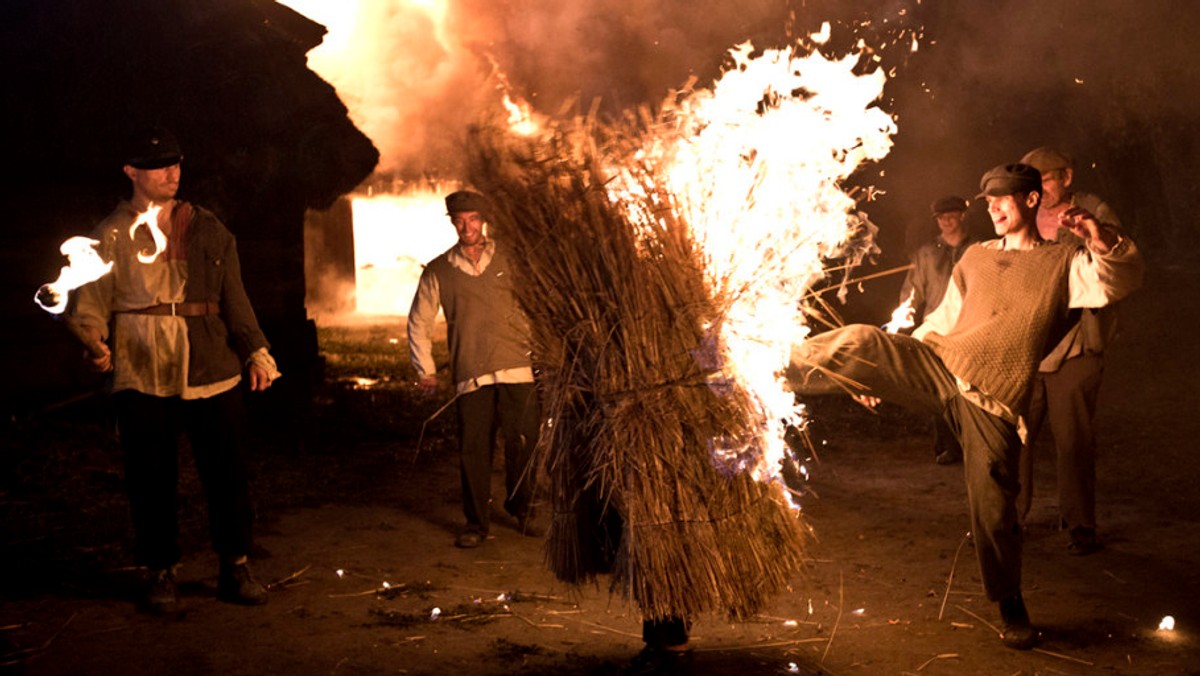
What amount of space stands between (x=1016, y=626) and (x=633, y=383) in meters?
2.08

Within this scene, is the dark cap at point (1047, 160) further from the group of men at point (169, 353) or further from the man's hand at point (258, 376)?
the man's hand at point (258, 376)

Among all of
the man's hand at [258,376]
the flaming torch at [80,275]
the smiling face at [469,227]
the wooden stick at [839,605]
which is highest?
the smiling face at [469,227]

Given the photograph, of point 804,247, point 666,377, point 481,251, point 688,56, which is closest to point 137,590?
point 481,251

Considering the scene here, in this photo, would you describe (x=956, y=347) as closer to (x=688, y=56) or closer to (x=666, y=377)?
(x=666, y=377)

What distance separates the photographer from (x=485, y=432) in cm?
709

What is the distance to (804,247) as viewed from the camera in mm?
4359

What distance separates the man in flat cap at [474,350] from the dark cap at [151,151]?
1.69m

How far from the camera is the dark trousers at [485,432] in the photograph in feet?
23.1

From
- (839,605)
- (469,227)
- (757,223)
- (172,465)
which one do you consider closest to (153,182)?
(172,465)

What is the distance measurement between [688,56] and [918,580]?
13.2m

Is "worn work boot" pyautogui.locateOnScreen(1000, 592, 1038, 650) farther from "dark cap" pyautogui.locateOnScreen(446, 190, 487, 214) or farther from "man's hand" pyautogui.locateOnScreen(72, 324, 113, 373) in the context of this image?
"man's hand" pyautogui.locateOnScreen(72, 324, 113, 373)

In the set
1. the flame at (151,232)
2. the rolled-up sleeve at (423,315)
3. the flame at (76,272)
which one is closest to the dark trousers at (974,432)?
the rolled-up sleeve at (423,315)

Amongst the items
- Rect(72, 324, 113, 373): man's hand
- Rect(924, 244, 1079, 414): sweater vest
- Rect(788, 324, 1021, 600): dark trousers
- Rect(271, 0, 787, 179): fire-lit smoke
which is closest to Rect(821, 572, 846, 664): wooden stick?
Rect(788, 324, 1021, 600): dark trousers

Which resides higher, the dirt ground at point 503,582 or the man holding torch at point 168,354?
the man holding torch at point 168,354
